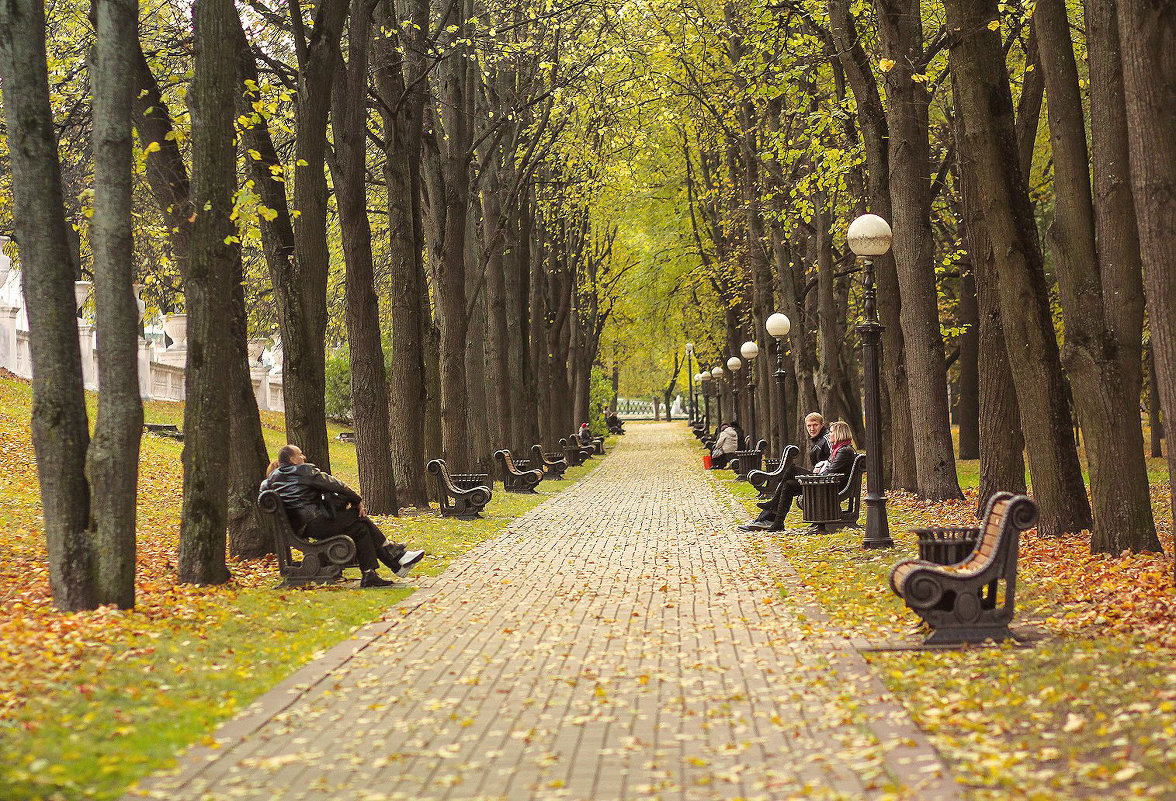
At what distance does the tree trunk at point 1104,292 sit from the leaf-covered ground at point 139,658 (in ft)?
20.8

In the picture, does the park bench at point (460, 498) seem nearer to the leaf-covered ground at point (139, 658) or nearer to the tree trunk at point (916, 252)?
the leaf-covered ground at point (139, 658)

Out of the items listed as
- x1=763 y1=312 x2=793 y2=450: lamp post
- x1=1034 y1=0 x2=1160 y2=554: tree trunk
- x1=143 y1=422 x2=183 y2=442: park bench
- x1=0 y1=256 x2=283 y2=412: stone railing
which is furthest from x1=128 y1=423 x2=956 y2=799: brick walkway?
x1=143 y1=422 x2=183 y2=442: park bench

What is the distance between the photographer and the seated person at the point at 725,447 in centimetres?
3441

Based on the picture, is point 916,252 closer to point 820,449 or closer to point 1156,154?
point 820,449

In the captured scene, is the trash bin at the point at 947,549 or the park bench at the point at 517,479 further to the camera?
the park bench at the point at 517,479

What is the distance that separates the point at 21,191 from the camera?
9805 mm

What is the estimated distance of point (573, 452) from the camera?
3859 cm

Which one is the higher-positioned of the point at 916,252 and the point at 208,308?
the point at 916,252

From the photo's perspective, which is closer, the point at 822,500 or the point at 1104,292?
the point at 1104,292

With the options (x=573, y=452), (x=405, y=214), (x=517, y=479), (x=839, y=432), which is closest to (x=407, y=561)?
(x=839, y=432)

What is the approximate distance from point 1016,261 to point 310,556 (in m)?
7.56

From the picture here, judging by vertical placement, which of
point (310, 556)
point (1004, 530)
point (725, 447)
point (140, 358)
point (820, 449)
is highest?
point (140, 358)

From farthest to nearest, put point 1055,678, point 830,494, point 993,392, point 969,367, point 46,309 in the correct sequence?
point 969,367
point 830,494
point 993,392
point 46,309
point 1055,678

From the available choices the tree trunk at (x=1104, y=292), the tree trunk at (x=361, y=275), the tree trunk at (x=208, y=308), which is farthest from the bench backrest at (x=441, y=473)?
the tree trunk at (x=1104, y=292)
